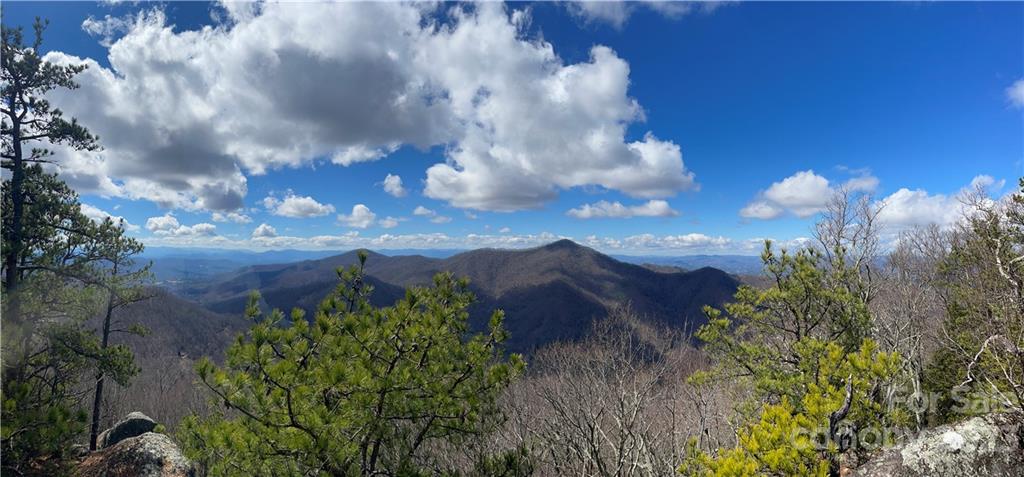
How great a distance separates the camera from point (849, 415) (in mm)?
5531

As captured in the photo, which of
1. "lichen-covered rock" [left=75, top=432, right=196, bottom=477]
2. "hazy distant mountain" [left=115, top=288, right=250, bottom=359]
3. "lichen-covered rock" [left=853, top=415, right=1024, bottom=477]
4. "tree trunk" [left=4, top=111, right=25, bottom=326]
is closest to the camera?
"lichen-covered rock" [left=853, top=415, right=1024, bottom=477]

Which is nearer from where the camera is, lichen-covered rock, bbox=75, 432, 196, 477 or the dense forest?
the dense forest

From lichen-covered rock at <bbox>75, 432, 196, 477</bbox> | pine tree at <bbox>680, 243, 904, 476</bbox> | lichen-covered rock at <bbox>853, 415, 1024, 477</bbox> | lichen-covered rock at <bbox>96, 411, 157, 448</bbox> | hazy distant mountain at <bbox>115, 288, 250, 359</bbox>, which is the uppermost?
pine tree at <bbox>680, 243, 904, 476</bbox>

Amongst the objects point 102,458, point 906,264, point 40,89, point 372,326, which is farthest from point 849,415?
point 906,264

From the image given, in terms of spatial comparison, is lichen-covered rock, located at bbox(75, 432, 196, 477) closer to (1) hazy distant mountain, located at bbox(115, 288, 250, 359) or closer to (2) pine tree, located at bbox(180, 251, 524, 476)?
(2) pine tree, located at bbox(180, 251, 524, 476)

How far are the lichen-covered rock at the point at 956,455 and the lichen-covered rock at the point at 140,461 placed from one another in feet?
48.2

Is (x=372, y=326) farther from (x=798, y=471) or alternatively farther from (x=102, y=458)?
(x=102, y=458)

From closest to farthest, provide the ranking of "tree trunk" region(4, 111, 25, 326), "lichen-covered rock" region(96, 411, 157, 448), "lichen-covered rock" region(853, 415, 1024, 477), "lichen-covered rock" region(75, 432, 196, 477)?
"lichen-covered rock" region(853, 415, 1024, 477) → "tree trunk" region(4, 111, 25, 326) → "lichen-covered rock" region(75, 432, 196, 477) → "lichen-covered rock" region(96, 411, 157, 448)

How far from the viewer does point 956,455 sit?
6.38 m

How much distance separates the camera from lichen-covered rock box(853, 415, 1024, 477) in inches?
246

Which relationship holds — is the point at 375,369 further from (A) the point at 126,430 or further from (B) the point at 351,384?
(A) the point at 126,430

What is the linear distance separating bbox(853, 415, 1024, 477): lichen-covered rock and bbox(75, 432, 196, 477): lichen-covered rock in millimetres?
14695

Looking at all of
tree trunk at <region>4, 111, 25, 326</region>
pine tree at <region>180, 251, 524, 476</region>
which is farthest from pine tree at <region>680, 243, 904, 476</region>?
tree trunk at <region>4, 111, 25, 326</region>

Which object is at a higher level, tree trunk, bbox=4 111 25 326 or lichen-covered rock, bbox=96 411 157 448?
tree trunk, bbox=4 111 25 326
